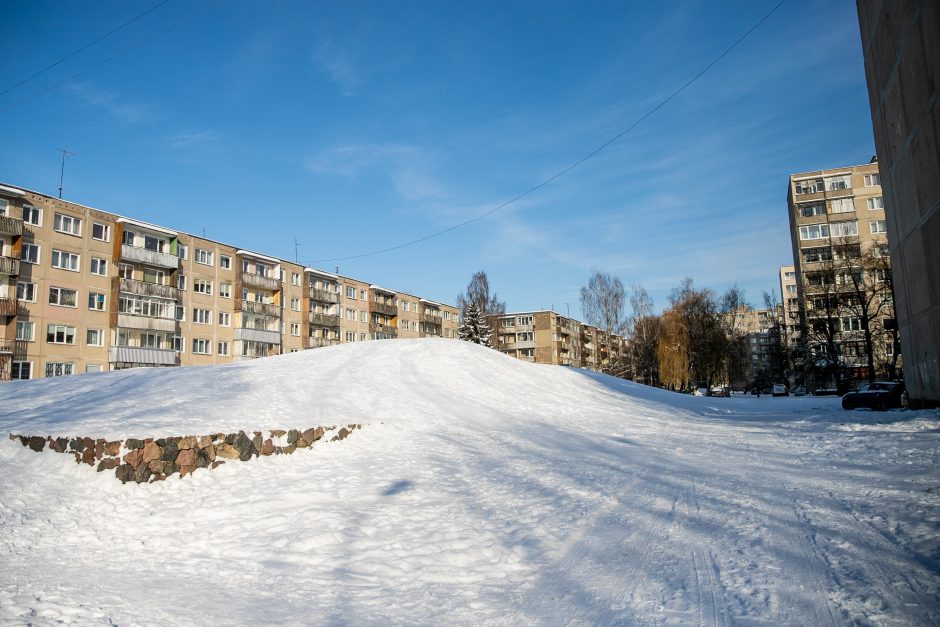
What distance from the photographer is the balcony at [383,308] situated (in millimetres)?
76525

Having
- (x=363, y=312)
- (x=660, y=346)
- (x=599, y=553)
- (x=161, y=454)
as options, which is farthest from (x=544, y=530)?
(x=363, y=312)

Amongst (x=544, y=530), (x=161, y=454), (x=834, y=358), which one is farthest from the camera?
(x=834, y=358)

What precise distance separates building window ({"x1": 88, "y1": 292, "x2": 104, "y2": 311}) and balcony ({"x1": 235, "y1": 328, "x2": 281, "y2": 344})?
12852 millimetres

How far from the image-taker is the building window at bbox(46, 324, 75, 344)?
38.5 m

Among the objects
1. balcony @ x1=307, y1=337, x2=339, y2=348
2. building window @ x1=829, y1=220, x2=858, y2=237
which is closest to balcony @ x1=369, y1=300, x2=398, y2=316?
balcony @ x1=307, y1=337, x2=339, y2=348

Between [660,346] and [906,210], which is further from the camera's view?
[660,346]

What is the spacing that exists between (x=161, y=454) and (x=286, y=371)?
10338 millimetres

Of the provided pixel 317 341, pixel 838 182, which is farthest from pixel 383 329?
pixel 838 182

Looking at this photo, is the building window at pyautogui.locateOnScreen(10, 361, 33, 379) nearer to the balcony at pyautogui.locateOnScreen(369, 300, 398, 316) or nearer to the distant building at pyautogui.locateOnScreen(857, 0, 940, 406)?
the balcony at pyautogui.locateOnScreen(369, 300, 398, 316)

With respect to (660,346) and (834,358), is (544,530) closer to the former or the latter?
(834,358)

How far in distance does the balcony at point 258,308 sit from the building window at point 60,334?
1570 centimetres

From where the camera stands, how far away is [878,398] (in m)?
23.5

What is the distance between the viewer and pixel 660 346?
2301 inches

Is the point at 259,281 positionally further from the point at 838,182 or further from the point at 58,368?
the point at 838,182
